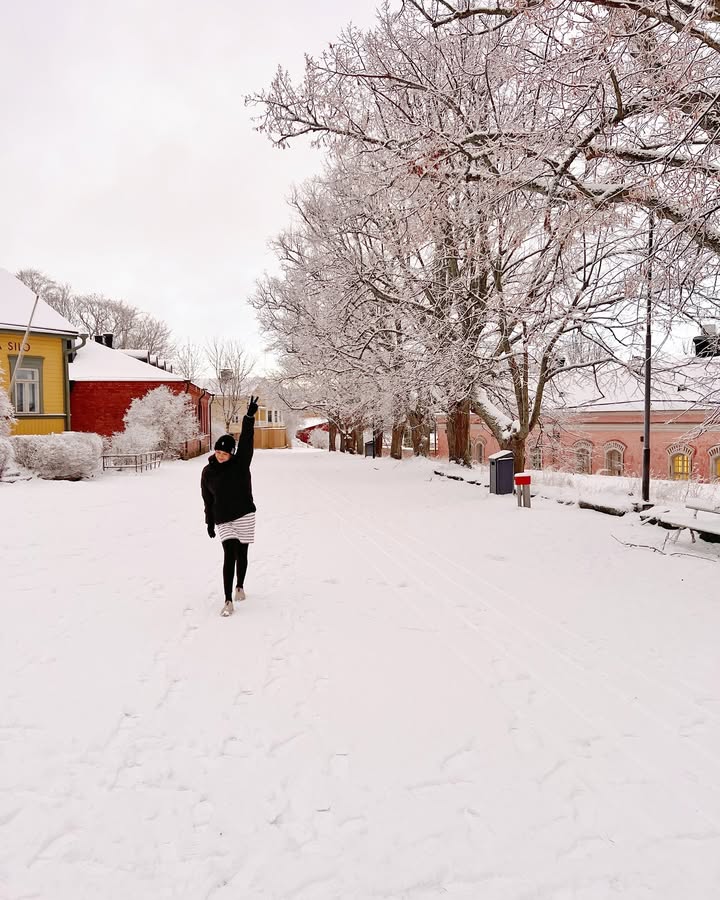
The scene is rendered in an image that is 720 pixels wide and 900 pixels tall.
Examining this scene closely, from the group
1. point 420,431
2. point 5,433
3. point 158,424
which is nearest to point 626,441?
point 420,431

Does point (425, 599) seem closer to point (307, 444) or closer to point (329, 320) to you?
point (329, 320)

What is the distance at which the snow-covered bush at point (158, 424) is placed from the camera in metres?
23.4

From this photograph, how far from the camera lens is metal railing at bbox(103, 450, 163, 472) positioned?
20758 millimetres

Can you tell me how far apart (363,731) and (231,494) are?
2951 millimetres

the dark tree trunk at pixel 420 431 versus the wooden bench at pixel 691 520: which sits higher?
the dark tree trunk at pixel 420 431

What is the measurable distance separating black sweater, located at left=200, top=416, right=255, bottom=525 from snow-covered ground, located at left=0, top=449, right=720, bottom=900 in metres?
1.02

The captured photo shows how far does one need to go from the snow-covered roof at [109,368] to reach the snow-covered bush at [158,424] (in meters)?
1.41

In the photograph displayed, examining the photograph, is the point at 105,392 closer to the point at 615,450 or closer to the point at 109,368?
the point at 109,368

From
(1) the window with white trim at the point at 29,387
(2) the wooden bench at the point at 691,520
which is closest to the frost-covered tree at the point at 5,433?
(1) the window with white trim at the point at 29,387

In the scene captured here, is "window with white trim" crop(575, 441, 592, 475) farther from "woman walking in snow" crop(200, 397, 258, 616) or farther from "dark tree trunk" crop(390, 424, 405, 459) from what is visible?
"woman walking in snow" crop(200, 397, 258, 616)

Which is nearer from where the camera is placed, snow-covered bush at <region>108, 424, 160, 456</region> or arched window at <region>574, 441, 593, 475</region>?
snow-covered bush at <region>108, 424, 160, 456</region>

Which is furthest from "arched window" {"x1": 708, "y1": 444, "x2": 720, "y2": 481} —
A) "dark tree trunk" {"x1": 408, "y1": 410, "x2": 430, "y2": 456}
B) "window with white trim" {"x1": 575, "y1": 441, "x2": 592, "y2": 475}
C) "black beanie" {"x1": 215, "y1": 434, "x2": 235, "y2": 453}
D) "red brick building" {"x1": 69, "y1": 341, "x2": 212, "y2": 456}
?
"black beanie" {"x1": 215, "y1": 434, "x2": 235, "y2": 453}

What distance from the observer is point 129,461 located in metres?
22.0

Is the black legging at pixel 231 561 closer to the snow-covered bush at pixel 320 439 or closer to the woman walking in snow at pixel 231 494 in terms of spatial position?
the woman walking in snow at pixel 231 494
